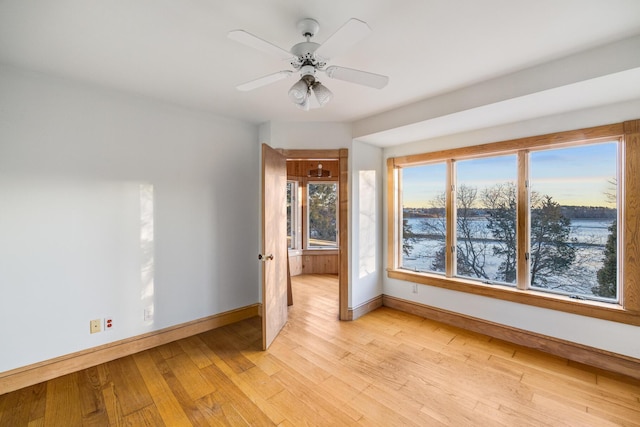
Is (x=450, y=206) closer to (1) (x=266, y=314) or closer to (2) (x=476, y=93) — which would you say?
(2) (x=476, y=93)

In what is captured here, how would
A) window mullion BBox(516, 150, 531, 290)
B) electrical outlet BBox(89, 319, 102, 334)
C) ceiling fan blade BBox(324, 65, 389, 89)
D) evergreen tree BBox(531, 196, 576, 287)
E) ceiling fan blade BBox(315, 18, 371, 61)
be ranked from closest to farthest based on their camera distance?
Answer: 1. ceiling fan blade BBox(315, 18, 371, 61)
2. ceiling fan blade BBox(324, 65, 389, 89)
3. electrical outlet BBox(89, 319, 102, 334)
4. evergreen tree BBox(531, 196, 576, 287)
5. window mullion BBox(516, 150, 531, 290)

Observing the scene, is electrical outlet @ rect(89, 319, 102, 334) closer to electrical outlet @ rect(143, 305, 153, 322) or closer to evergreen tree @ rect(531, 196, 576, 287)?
electrical outlet @ rect(143, 305, 153, 322)

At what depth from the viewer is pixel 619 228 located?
243 cm

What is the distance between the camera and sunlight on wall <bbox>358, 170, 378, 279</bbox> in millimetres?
3643

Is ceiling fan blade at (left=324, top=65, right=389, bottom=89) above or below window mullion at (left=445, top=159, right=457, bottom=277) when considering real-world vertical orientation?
above

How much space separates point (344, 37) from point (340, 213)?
7.69 ft

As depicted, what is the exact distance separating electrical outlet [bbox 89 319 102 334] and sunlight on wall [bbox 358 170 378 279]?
9.31 feet

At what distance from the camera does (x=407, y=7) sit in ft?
5.01

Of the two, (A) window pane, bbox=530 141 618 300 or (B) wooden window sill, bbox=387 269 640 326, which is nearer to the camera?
(B) wooden window sill, bbox=387 269 640 326

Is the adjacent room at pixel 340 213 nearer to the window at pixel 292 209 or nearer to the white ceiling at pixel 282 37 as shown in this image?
the white ceiling at pixel 282 37

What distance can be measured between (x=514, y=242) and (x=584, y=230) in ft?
1.92

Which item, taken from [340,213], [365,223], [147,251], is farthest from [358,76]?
[147,251]

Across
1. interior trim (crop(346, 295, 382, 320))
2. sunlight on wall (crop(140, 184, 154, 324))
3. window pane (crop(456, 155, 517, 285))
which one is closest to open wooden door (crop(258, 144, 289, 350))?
interior trim (crop(346, 295, 382, 320))

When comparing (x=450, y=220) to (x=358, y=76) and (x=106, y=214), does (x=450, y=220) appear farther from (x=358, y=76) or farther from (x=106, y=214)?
(x=106, y=214)
